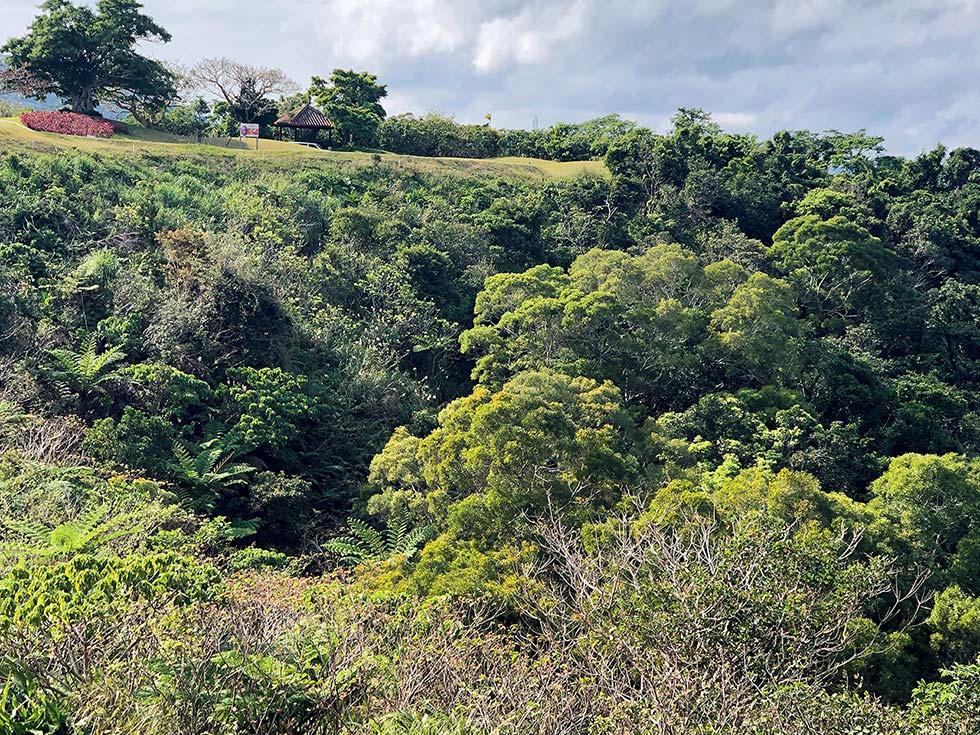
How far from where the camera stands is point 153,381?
15945mm

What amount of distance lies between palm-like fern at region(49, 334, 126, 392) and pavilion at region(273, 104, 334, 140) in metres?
22.3

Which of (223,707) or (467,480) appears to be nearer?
(223,707)

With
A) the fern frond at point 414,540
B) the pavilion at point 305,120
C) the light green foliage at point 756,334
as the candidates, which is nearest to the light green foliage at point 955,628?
the fern frond at point 414,540

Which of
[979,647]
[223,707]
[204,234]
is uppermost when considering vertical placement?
[204,234]

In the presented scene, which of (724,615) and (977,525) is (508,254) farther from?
(724,615)

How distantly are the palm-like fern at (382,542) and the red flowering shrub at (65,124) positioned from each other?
24182mm

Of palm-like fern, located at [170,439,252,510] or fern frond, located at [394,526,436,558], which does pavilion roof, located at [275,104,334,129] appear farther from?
fern frond, located at [394,526,436,558]

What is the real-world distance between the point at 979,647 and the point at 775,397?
28.7 ft

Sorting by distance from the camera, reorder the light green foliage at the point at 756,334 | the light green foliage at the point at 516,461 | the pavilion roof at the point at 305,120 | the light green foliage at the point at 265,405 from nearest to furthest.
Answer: the light green foliage at the point at 516,461
the light green foliage at the point at 265,405
the light green foliage at the point at 756,334
the pavilion roof at the point at 305,120

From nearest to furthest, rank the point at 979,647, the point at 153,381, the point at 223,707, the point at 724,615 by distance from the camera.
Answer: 1. the point at 223,707
2. the point at 724,615
3. the point at 979,647
4. the point at 153,381

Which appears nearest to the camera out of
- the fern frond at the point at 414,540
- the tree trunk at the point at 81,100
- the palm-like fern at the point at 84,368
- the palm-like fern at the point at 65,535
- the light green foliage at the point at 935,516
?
the palm-like fern at the point at 65,535

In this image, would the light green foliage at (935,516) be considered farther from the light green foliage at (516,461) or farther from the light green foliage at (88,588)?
the light green foliage at (88,588)

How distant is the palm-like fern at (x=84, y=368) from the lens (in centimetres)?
1559

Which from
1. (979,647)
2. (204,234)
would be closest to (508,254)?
(204,234)
